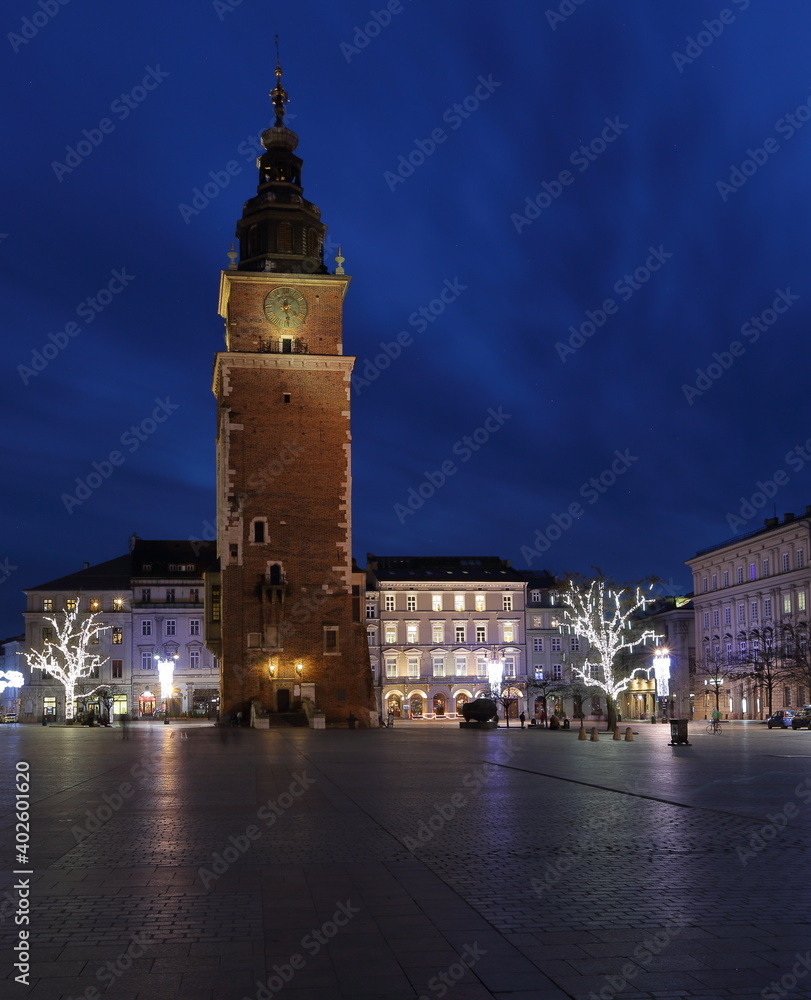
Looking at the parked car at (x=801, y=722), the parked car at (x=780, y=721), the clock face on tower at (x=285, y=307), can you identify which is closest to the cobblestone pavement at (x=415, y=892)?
the parked car at (x=801, y=722)

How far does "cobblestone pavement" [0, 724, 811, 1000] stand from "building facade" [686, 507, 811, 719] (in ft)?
214

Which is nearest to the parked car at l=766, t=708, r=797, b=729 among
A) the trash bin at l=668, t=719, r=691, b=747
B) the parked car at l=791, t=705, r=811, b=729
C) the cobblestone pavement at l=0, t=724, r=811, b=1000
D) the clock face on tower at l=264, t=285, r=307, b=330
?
the parked car at l=791, t=705, r=811, b=729

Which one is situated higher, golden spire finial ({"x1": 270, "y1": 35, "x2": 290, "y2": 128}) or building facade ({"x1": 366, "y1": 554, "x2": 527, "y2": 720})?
golden spire finial ({"x1": 270, "y1": 35, "x2": 290, "y2": 128})

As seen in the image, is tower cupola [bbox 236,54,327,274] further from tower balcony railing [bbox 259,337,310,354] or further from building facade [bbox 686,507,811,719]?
building facade [bbox 686,507,811,719]

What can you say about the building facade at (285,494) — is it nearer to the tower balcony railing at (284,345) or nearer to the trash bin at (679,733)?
the tower balcony railing at (284,345)

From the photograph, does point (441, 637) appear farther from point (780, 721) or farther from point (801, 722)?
point (801, 722)

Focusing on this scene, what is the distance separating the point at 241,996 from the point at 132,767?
20466mm

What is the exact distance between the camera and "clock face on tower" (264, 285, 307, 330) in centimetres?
6550

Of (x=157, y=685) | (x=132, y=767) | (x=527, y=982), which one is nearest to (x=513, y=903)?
(x=527, y=982)

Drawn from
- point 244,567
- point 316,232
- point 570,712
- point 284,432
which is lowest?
point 570,712

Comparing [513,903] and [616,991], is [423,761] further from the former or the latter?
[616,991]

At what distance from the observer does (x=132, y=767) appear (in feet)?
84.6

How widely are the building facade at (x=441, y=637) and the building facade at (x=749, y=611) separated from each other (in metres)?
17.6

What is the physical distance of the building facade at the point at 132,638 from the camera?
95.1 metres
